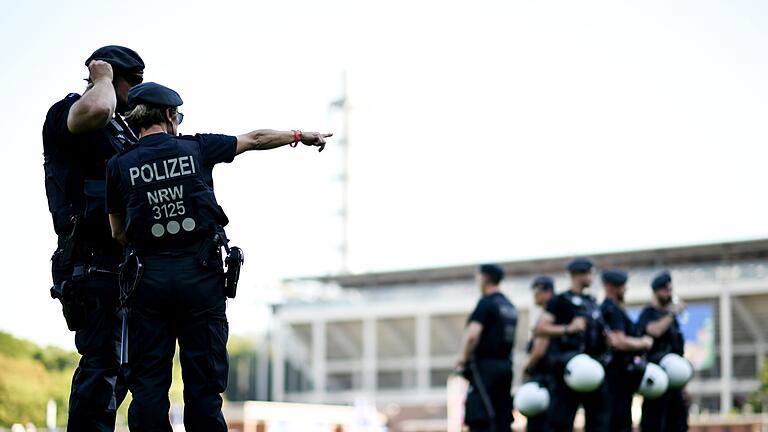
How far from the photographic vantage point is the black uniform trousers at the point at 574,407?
12195mm

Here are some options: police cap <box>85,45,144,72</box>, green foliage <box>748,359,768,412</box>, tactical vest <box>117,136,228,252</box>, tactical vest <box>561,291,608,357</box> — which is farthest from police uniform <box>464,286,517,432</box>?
green foliage <box>748,359,768,412</box>

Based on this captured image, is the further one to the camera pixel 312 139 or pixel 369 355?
pixel 369 355

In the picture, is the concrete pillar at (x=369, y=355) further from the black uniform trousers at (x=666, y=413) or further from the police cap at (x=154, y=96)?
the police cap at (x=154, y=96)

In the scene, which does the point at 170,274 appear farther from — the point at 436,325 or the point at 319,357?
the point at 319,357

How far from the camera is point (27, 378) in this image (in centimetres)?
1020

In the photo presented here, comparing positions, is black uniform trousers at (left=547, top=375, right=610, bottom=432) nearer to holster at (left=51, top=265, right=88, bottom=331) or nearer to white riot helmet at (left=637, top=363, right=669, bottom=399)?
white riot helmet at (left=637, top=363, right=669, bottom=399)

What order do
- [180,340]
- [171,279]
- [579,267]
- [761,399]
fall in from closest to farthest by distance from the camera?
[171,279] < [180,340] < [579,267] < [761,399]

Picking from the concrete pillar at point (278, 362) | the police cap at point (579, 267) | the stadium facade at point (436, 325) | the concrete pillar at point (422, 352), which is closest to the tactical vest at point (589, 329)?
the police cap at point (579, 267)

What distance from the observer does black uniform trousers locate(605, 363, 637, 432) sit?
41.5 feet

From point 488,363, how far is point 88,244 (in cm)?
649

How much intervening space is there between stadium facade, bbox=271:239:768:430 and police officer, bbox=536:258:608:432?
192 ft

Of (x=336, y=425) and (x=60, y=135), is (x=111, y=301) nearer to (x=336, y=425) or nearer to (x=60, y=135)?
(x=60, y=135)

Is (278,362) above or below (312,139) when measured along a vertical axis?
above

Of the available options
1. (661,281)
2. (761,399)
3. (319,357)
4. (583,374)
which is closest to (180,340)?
(583,374)
